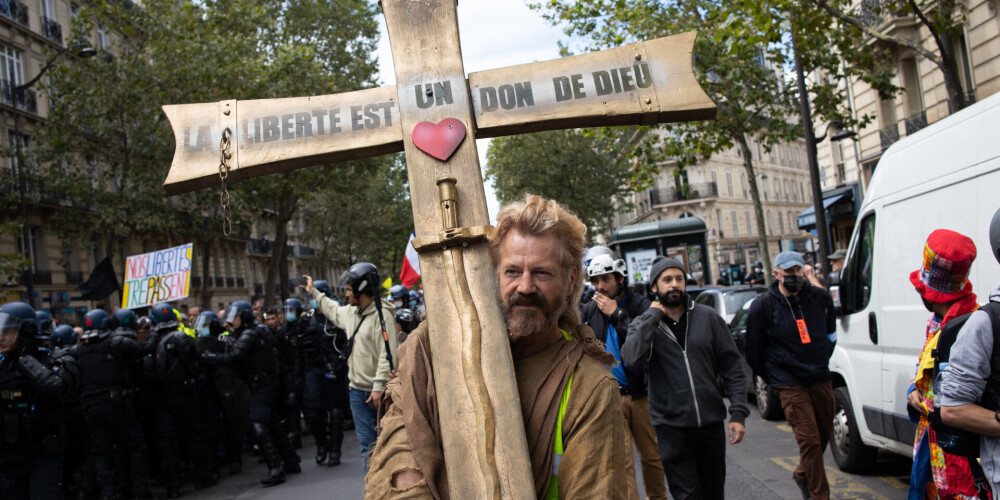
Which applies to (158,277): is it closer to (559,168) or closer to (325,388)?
(325,388)

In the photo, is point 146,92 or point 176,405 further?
point 146,92

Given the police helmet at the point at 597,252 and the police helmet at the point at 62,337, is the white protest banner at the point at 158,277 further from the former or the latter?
the police helmet at the point at 597,252

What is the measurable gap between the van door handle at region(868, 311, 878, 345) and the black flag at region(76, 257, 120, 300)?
47.6 feet

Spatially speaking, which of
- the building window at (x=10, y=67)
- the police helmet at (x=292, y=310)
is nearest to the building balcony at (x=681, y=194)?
the building window at (x=10, y=67)

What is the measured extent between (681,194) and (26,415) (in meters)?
52.3

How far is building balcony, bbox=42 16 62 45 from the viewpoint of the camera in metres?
28.7

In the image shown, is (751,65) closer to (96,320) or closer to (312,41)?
(96,320)

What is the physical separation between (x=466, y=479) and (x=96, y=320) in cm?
730

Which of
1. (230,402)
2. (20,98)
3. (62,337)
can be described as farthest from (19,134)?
(230,402)

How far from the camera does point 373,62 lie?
33500 millimetres

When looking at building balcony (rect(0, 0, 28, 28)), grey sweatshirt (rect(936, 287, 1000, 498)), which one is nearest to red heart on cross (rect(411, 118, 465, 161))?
grey sweatshirt (rect(936, 287, 1000, 498))

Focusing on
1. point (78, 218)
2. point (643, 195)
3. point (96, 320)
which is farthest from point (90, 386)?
point (643, 195)

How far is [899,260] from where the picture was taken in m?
5.45

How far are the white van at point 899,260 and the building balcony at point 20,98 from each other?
2702cm
